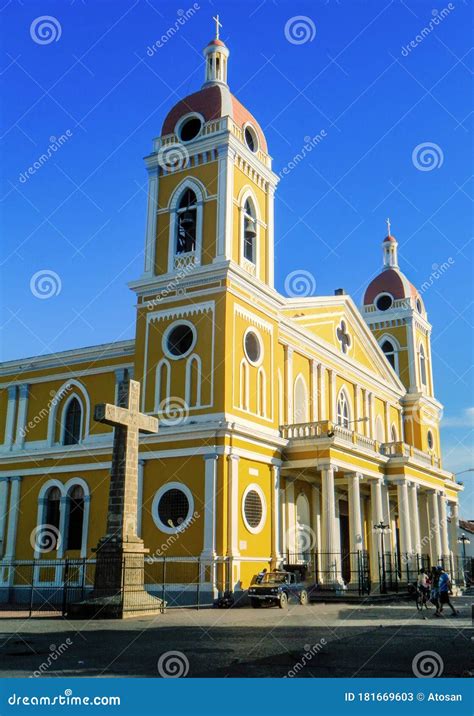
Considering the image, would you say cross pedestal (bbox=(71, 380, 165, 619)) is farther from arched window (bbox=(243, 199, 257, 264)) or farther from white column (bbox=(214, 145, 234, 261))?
arched window (bbox=(243, 199, 257, 264))

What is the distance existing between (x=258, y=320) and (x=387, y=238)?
75.1 ft

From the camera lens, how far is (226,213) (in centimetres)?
2853

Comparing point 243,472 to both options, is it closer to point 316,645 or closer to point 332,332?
point 332,332

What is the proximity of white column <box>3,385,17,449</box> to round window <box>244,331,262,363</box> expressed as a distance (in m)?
12.8

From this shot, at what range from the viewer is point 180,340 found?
2861cm

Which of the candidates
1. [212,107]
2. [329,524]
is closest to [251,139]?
[212,107]

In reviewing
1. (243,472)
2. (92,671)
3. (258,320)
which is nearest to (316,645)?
(92,671)

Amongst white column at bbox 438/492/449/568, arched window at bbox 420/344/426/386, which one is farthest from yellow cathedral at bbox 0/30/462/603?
arched window at bbox 420/344/426/386

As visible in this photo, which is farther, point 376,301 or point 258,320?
point 376,301

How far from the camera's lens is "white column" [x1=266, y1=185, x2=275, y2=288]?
31.1 m
